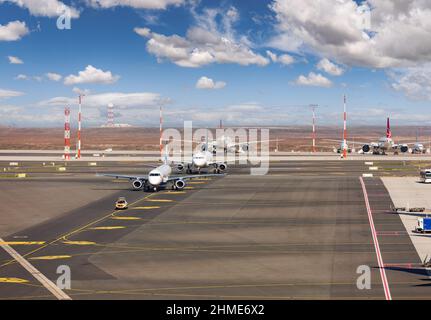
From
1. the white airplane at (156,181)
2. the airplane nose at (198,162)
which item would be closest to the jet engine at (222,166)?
the airplane nose at (198,162)

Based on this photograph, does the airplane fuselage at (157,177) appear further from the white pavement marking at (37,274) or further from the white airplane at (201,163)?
the white pavement marking at (37,274)

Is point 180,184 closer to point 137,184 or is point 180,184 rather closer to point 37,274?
point 137,184

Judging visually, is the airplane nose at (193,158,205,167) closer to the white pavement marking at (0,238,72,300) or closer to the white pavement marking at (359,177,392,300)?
the white pavement marking at (359,177,392,300)

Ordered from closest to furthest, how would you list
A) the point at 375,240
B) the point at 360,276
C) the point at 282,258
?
the point at 360,276 → the point at 282,258 → the point at 375,240

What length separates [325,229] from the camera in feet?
162

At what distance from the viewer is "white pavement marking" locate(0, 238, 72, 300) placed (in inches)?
1150

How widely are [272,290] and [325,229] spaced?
20.7 metres

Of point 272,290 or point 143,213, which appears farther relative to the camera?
point 143,213

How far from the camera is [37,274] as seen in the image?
33.4 metres

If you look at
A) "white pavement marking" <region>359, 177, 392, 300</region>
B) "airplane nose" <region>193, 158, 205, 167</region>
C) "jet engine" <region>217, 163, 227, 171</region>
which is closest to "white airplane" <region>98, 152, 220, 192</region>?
"airplane nose" <region>193, 158, 205, 167</region>

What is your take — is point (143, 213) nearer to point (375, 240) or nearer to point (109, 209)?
point (109, 209)

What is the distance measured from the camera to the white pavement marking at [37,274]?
29.2 m
